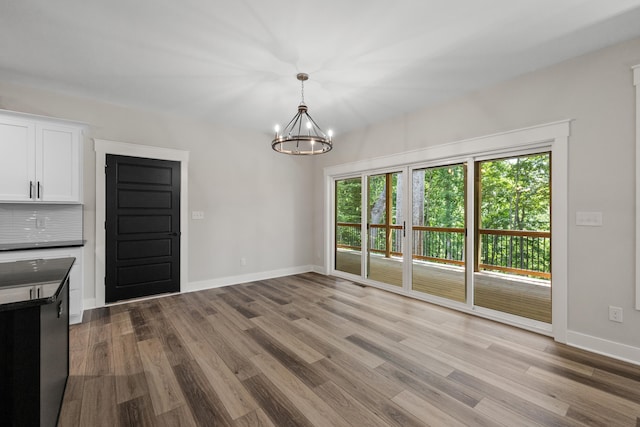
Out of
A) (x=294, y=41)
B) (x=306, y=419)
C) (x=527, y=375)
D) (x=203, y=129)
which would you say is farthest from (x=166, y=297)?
(x=527, y=375)

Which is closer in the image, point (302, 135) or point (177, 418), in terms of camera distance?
point (177, 418)

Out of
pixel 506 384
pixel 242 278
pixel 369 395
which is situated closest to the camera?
pixel 369 395

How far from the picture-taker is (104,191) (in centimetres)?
382

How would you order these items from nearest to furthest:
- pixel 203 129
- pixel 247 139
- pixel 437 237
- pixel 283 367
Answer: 1. pixel 283 367
2. pixel 437 237
3. pixel 203 129
4. pixel 247 139

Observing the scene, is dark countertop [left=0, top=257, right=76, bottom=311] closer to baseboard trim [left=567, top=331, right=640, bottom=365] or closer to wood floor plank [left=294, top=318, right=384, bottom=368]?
wood floor plank [left=294, top=318, right=384, bottom=368]

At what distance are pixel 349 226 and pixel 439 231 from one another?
1.82 m

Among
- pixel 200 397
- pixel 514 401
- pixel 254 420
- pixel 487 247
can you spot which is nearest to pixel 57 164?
pixel 200 397

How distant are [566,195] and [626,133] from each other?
653 millimetres

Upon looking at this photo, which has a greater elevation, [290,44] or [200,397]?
[290,44]

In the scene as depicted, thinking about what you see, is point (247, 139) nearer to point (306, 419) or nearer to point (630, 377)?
point (306, 419)

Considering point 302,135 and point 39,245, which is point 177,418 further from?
point 302,135

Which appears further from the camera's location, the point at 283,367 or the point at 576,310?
the point at 576,310

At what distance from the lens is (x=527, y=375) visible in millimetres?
2197

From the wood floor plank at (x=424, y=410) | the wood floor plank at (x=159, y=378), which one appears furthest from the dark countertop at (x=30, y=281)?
the wood floor plank at (x=424, y=410)
